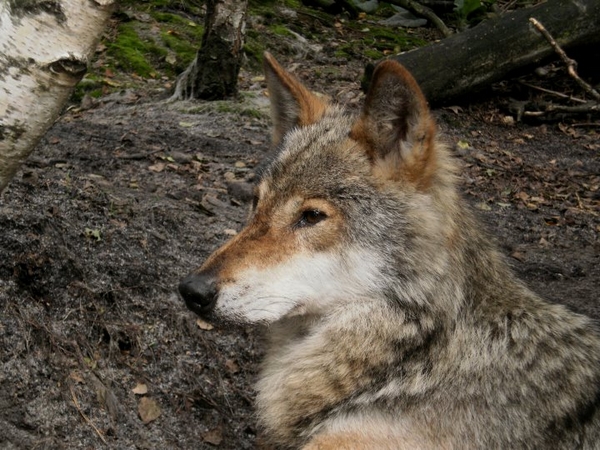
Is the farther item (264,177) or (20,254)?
(20,254)

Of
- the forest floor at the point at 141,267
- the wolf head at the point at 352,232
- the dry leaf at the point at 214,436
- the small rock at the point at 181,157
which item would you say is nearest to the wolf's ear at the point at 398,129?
the wolf head at the point at 352,232

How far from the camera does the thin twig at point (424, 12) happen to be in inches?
508

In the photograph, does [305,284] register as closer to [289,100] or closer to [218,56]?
[289,100]

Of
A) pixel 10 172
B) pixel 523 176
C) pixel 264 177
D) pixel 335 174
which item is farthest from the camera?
pixel 523 176

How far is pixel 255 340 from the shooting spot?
4898 mm

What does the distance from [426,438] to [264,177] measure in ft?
4.78

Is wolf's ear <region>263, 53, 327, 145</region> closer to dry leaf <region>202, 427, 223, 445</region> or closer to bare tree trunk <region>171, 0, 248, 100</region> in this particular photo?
dry leaf <region>202, 427, 223, 445</region>

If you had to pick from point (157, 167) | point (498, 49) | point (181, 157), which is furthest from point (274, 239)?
point (498, 49)

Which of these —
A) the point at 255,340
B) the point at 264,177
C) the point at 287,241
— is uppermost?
the point at 264,177

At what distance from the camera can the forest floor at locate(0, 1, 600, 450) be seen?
13.2ft

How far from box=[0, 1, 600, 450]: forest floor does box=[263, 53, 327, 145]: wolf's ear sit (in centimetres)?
114

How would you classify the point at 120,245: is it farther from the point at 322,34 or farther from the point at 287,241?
the point at 322,34

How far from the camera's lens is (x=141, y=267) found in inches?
191

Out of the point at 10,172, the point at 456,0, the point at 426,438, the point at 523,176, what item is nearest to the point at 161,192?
the point at 10,172
